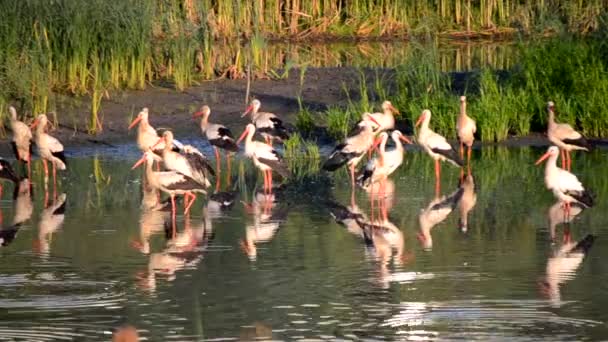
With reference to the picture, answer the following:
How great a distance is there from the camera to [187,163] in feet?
45.0

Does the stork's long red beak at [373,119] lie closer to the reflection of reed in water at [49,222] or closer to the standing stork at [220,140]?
the standing stork at [220,140]

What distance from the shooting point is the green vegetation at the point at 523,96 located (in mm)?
16797

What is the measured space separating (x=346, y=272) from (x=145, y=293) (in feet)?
4.58

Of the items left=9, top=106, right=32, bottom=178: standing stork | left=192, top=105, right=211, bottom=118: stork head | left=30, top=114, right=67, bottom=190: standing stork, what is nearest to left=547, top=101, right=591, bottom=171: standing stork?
left=192, top=105, right=211, bottom=118: stork head

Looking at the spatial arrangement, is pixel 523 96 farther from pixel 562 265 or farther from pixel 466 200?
pixel 562 265

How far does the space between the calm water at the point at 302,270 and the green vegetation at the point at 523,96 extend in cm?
294

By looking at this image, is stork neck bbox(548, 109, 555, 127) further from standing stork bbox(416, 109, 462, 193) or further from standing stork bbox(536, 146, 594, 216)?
standing stork bbox(536, 146, 594, 216)

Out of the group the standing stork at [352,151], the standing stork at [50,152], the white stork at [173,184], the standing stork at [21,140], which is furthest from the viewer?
the standing stork at [21,140]

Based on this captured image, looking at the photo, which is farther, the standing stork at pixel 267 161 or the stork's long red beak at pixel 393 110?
the stork's long red beak at pixel 393 110


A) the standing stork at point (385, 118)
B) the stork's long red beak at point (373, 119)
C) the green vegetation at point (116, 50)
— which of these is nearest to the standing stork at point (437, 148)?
the stork's long red beak at point (373, 119)

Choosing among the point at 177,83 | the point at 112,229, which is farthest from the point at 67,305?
the point at 177,83

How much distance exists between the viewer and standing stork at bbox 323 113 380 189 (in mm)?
14500

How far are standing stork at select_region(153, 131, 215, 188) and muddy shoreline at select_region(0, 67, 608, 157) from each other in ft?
8.65

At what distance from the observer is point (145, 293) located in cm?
897
